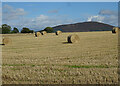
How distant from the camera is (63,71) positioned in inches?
310

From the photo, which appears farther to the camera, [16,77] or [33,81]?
[16,77]

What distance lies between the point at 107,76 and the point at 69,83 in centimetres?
162

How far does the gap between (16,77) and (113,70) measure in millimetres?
4059

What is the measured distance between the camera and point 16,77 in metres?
7.11

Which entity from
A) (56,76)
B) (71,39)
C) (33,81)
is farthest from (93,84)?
(71,39)

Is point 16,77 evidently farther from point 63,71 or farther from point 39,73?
point 63,71

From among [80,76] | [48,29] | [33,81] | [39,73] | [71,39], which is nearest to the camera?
[33,81]

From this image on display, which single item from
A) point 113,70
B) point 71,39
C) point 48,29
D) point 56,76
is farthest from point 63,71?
point 48,29

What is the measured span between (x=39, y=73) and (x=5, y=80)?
1.41m

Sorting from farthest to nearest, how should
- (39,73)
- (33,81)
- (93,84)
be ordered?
(39,73)
(33,81)
(93,84)

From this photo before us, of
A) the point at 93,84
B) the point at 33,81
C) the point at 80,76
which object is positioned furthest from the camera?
the point at 80,76

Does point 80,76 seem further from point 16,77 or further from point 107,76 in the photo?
point 16,77

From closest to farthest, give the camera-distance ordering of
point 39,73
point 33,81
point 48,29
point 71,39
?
1. point 33,81
2. point 39,73
3. point 71,39
4. point 48,29

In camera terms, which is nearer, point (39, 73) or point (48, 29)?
point (39, 73)
